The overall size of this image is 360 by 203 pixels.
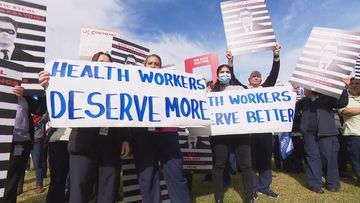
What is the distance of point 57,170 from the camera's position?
4621mm

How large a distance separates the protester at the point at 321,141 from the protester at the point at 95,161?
156 inches

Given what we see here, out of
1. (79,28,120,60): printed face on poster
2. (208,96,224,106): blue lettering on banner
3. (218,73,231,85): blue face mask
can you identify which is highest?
(79,28,120,60): printed face on poster

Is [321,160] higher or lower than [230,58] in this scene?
lower

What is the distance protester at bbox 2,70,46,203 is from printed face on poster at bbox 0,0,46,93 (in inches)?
24.3

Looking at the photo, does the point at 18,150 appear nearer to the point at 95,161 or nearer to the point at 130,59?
the point at 95,161

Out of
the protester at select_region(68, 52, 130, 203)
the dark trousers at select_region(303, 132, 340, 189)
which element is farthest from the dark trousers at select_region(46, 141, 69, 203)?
the dark trousers at select_region(303, 132, 340, 189)

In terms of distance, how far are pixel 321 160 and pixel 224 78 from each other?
2.67 meters

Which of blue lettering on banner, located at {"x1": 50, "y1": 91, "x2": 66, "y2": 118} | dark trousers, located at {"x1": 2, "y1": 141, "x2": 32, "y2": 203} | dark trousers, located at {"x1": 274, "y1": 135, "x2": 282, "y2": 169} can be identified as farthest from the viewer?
dark trousers, located at {"x1": 274, "y1": 135, "x2": 282, "y2": 169}

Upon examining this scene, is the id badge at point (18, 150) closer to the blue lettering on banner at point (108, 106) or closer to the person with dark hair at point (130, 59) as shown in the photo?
the blue lettering on banner at point (108, 106)

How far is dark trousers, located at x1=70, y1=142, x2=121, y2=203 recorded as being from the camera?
3424 mm

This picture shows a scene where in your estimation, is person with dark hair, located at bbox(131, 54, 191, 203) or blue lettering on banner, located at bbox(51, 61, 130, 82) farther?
person with dark hair, located at bbox(131, 54, 191, 203)

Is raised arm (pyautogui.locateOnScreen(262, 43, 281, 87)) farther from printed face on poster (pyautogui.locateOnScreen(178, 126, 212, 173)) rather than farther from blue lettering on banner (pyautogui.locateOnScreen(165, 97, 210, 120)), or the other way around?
blue lettering on banner (pyautogui.locateOnScreen(165, 97, 210, 120))

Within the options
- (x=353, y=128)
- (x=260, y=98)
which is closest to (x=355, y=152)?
Answer: (x=353, y=128)

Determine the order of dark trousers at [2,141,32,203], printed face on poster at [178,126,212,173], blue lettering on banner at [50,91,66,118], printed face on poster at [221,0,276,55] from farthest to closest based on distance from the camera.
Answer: printed face on poster at [178,126,212,173]
printed face on poster at [221,0,276,55]
dark trousers at [2,141,32,203]
blue lettering on banner at [50,91,66,118]
